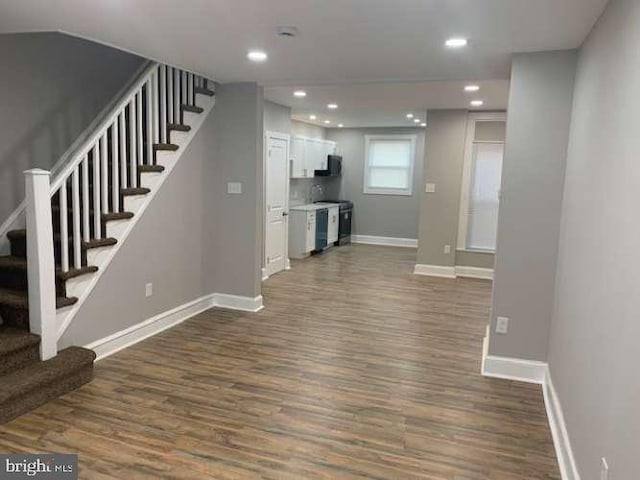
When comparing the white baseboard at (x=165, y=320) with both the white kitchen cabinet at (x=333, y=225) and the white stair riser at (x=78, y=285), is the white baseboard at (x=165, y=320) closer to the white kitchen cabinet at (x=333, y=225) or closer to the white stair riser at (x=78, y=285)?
the white stair riser at (x=78, y=285)

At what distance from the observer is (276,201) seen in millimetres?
6676

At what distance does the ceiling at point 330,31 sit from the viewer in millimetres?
2533

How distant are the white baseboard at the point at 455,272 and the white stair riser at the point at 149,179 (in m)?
4.27

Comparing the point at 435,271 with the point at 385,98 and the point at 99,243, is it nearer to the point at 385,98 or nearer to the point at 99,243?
the point at 385,98

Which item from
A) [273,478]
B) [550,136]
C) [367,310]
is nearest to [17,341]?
[273,478]

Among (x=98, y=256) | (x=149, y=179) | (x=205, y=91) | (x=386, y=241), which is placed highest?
(x=205, y=91)

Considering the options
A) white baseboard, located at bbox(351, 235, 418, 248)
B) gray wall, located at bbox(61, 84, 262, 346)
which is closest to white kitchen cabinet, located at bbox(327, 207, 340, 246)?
white baseboard, located at bbox(351, 235, 418, 248)

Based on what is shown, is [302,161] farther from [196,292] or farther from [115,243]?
[115,243]

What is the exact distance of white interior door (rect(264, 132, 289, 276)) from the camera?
6.41m

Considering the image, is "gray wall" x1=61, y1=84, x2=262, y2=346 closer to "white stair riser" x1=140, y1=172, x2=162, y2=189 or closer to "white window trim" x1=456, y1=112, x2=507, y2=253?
"white stair riser" x1=140, y1=172, x2=162, y2=189

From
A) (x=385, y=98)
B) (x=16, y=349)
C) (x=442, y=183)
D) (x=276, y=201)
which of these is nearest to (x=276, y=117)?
(x=276, y=201)

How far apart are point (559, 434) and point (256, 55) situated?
324 cm

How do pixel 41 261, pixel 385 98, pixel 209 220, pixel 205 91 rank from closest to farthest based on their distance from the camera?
pixel 41 261, pixel 205 91, pixel 209 220, pixel 385 98

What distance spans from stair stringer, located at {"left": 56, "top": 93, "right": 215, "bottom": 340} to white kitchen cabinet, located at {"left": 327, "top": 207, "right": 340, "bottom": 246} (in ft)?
14.1
